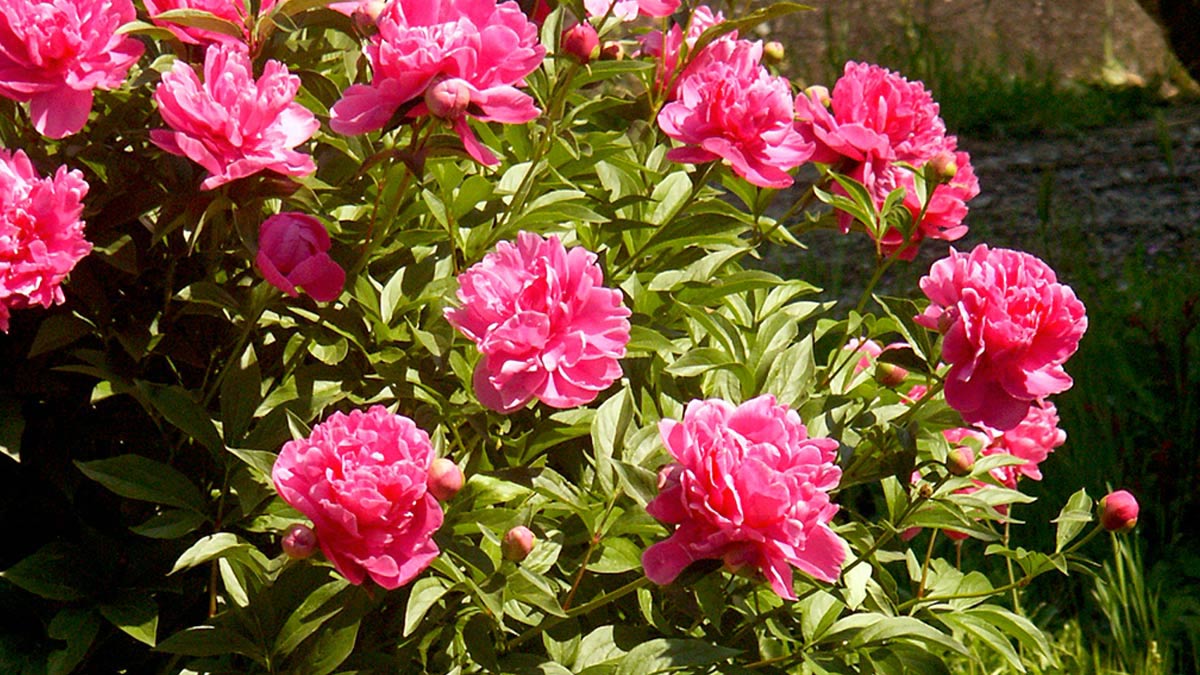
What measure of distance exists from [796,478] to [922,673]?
38cm

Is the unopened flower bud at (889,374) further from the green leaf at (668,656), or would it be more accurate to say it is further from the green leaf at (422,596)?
the green leaf at (422,596)

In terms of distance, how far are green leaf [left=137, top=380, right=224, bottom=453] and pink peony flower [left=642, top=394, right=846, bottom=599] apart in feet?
1.25

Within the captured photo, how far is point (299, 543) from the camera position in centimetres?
93

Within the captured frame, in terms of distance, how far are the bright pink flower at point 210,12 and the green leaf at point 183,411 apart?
0.94 feet

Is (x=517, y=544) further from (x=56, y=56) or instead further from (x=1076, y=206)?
(x=1076, y=206)

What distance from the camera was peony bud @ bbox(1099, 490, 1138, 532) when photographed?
1.25 metres

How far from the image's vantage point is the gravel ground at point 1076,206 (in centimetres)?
364

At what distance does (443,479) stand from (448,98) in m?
0.27

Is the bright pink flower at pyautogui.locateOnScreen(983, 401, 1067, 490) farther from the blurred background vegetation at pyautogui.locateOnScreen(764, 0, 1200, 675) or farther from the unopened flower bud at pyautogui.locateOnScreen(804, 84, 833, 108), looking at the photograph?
the unopened flower bud at pyautogui.locateOnScreen(804, 84, 833, 108)

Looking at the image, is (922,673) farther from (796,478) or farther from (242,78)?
(242,78)

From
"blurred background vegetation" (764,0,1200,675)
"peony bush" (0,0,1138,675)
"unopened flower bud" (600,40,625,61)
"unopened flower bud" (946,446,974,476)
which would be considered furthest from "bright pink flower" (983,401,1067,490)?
"unopened flower bud" (600,40,625,61)

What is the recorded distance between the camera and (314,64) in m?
1.28

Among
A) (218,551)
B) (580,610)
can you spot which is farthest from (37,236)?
(580,610)

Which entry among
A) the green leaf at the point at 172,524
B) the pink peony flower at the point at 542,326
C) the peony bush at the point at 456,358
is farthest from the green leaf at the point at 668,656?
the green leaf at the point at 172,524
